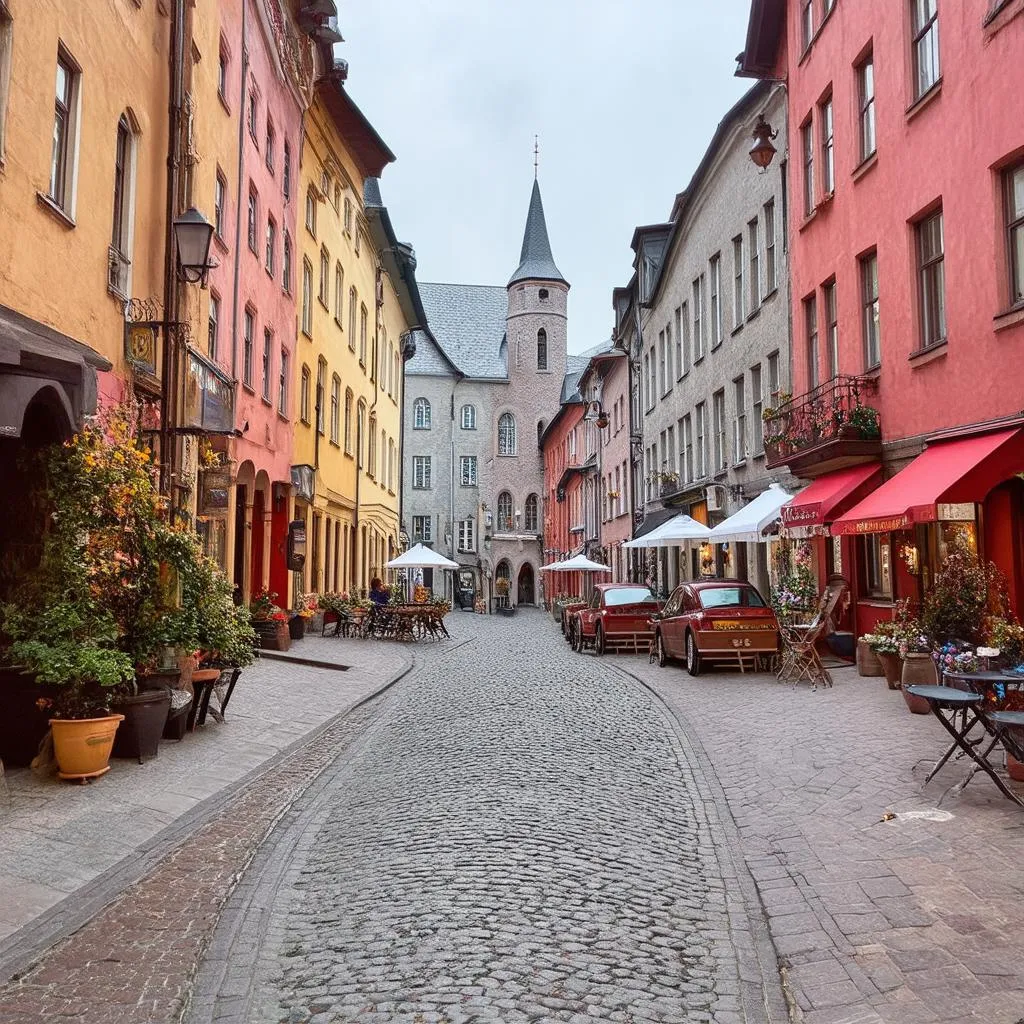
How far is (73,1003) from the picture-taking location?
416 cm

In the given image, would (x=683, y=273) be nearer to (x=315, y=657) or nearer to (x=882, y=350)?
(x=882, y=350)

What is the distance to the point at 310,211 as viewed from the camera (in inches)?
1099

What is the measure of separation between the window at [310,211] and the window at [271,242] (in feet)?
13.4

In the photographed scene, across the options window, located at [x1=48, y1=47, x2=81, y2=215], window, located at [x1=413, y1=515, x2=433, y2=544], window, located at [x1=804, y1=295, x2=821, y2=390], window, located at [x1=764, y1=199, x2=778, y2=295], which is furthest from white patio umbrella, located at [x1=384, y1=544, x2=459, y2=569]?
window, located at [x1=413, y1=515, x2=433, y2=544]

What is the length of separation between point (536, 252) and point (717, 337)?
4714 cm

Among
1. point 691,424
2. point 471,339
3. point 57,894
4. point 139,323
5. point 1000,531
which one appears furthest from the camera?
point 471,339

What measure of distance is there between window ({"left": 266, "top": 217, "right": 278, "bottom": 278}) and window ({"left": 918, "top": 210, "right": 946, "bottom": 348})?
1343cm

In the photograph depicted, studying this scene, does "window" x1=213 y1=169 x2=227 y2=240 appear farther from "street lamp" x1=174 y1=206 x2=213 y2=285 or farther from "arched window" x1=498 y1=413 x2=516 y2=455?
"arched window" x1=498 y1=413 x2=516 y2=455

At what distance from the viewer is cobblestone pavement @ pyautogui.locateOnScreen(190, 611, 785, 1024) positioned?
415 cm

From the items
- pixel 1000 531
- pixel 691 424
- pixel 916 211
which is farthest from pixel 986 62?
pixel 691 424

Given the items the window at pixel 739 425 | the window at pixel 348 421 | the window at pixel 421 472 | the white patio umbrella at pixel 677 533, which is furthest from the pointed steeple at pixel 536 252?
the white patio umbrella at pixel 677 533

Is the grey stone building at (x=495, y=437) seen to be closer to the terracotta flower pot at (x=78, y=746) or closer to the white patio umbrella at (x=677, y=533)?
the white patio umbrella at (x=677, y=533)

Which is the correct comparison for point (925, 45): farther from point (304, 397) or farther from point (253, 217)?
point (304, 397)

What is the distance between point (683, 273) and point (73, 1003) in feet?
98.9
